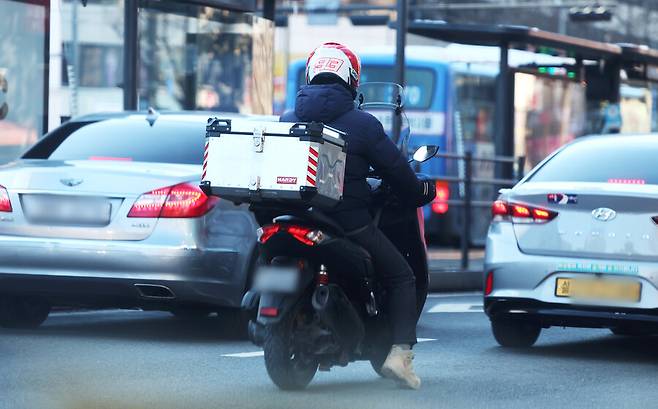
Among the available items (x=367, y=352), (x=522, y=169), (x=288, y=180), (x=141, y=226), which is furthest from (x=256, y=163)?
(x=522, y=169)

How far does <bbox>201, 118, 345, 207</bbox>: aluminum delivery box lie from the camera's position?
22.5ft

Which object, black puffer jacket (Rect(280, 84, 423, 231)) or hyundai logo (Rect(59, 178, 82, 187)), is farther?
hyundai logo (Rect(59, 178, 82, 187))

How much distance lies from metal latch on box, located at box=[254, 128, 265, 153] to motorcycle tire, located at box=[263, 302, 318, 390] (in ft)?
→ 2.49

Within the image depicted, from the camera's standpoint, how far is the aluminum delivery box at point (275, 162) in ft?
22.5

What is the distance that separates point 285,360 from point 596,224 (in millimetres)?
2623

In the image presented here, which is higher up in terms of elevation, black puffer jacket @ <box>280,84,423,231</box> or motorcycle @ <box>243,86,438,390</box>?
black puffer jacket @ <box>280,84,423,231</box>

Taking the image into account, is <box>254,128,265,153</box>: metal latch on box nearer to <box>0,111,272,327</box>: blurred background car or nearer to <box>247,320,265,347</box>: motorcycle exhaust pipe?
<box>247,320,265,347</box>: motorcycle exhaust pipe

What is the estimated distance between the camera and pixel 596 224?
9.12 meters

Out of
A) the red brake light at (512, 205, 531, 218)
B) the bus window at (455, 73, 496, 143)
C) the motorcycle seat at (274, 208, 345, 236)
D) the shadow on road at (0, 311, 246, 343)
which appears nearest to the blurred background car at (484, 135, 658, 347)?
the red brake light at (512, 205, 531, 218)

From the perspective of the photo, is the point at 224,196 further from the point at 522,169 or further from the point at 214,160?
the point at 522,169

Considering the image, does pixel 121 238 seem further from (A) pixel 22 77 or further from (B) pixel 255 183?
(A) pixel 22 77

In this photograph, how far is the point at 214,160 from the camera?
7.11 metres

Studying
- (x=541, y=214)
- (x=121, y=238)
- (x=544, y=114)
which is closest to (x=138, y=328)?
(x=121, y=238)

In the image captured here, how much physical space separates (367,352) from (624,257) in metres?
2.10
